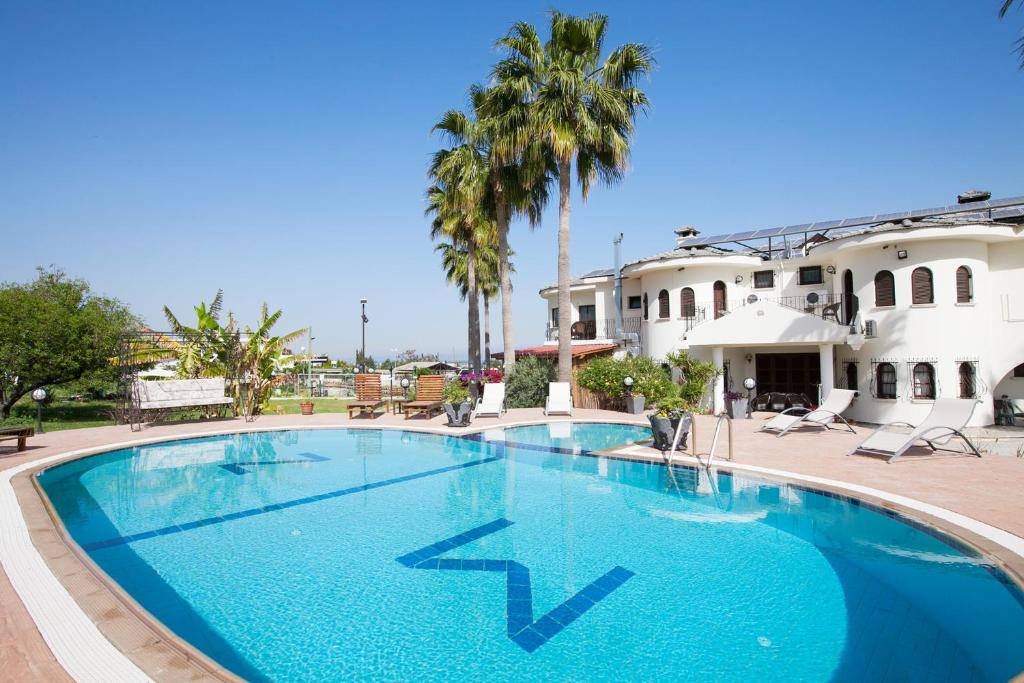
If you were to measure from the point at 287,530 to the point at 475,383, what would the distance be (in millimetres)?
15347

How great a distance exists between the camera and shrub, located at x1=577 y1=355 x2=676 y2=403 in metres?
19.8

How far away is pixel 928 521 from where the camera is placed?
6707 millimetres

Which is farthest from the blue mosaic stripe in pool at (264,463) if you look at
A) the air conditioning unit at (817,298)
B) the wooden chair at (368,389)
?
the air conditioning unit at (817,298)

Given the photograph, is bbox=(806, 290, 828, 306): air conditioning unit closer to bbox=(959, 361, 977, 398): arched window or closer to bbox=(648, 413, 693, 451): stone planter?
bbox=(959, 361, 977, 398): arched window

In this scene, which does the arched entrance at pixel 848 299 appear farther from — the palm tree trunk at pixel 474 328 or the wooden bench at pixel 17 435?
the wooden bench at pixel 17 435

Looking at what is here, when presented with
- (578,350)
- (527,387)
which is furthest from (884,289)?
(527,387)

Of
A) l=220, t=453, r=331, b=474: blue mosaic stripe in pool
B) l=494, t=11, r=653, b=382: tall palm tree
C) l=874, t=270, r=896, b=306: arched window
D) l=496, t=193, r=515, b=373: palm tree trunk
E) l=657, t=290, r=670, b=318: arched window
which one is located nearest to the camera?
l=220, t=453, r=331, b=474: blue mosaic stripe in pool

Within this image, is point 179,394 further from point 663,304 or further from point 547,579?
point 663,304

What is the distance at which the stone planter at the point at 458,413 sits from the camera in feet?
54.3

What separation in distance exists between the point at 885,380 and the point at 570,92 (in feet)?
51.8

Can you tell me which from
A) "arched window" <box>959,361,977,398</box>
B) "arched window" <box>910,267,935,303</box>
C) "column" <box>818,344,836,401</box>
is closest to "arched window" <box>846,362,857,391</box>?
"column" <box>818,344,836,401</box>

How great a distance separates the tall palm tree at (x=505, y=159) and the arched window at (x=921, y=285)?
13918 millimetres

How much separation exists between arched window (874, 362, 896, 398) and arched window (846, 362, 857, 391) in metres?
1.01

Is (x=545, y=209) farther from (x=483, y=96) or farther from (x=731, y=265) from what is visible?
(x=731, y=265)
